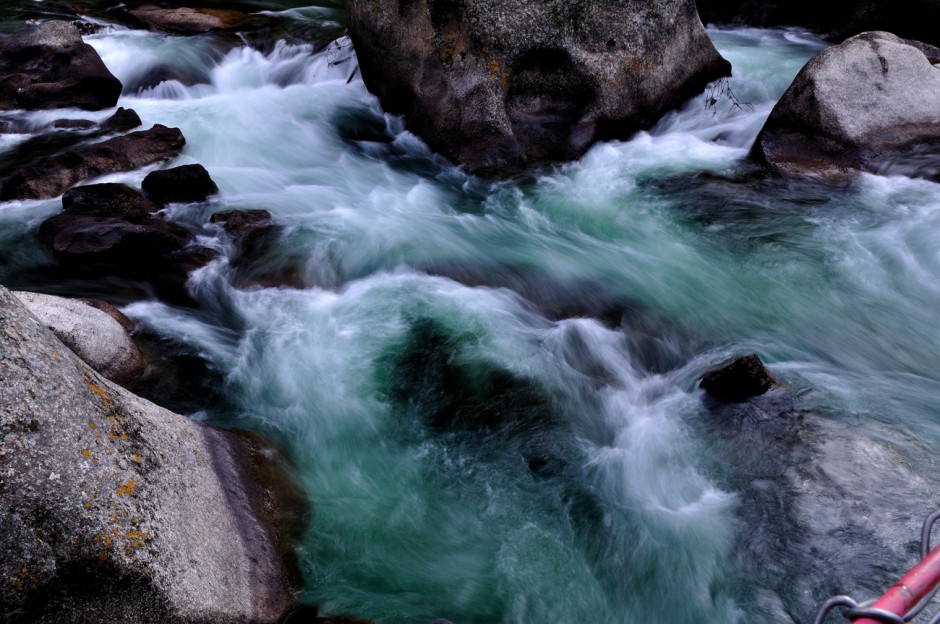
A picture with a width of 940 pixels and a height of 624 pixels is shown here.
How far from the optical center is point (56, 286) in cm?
646

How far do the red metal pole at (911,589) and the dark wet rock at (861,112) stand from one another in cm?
739

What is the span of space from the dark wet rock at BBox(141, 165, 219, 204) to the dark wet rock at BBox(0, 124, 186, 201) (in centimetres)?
96

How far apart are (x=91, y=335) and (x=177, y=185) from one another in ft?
10.9

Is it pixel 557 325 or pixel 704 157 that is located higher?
pixel 704 157

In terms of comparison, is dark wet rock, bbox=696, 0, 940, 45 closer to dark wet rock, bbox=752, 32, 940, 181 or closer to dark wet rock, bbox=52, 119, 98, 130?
dark wet rock, bbox=752, 32, 940, 181

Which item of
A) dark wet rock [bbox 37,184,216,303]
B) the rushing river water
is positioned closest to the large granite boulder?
the rushing river water

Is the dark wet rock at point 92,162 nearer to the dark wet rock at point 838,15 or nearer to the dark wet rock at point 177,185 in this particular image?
the dark wet rock at point 177,185

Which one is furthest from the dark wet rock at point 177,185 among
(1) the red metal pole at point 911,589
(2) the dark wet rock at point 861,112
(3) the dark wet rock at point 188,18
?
(1) the red metal pole at point 911,589

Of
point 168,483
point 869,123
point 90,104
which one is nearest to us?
point 168,483

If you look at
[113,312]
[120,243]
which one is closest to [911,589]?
[113,312]

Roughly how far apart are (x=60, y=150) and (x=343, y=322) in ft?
17.6

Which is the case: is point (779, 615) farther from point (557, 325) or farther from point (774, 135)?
point (774, 135)

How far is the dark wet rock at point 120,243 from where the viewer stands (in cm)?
661

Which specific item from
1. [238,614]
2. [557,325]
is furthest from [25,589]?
[557,325]
